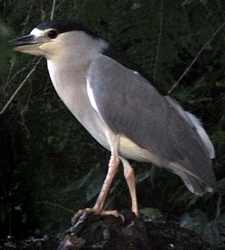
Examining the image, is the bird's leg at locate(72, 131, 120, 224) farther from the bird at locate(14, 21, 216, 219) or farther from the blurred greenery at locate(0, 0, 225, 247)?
the blurred greenery at locate(0, 0, 225, 247)

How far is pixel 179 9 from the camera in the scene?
4.25 metres

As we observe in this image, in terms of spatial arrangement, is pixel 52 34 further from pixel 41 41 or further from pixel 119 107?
pixel 119 107

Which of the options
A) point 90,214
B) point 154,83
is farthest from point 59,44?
point 90,214

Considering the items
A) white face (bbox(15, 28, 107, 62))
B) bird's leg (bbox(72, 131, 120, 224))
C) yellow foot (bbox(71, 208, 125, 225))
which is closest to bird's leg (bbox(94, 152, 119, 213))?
bird's leg (bbox(72, 131, 120, 224))

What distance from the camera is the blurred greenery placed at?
13.8 ft

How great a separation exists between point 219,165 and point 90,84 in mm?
970

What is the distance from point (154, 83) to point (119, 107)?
0.81 feet

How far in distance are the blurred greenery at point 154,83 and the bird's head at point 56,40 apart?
345 mm

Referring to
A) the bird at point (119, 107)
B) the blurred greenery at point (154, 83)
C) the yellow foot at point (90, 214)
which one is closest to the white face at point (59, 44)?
the bird at point (119, 107)

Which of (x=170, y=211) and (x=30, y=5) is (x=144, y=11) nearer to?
(x=30, y=5)

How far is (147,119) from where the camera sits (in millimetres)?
3668

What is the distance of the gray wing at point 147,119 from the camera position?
355 cm

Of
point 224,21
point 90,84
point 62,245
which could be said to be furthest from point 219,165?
point 62,245

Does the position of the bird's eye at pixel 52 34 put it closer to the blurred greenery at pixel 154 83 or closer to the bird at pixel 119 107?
the bird at pixel 119 107
